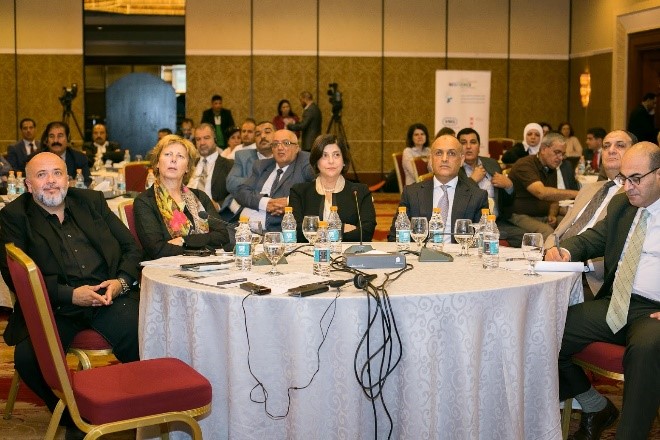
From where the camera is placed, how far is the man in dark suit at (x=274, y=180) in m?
6.71

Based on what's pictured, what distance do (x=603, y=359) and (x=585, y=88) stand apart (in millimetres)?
13636

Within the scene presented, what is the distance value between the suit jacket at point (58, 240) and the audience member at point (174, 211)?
0.71ft

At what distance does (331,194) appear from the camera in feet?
18.4

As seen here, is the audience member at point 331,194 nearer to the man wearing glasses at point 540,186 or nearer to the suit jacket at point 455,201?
the suit jacket at point 455,201

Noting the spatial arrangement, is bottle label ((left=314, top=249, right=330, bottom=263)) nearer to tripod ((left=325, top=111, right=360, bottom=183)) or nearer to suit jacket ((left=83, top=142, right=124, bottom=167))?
suit jacket ((left=83, top=142, right=124, bottom=167))

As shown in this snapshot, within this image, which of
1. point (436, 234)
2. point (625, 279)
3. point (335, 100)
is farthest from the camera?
point (335, 100)

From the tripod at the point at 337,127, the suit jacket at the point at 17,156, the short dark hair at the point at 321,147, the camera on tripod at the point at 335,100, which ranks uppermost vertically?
the camera on tripod at the point at 335,100

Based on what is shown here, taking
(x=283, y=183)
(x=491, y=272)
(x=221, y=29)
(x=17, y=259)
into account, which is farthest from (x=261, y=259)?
(x=221, y=29)

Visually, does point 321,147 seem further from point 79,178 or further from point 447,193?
point 79,178

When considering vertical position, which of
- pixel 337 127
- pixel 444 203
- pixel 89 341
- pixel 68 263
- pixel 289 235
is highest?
pixel 337 127

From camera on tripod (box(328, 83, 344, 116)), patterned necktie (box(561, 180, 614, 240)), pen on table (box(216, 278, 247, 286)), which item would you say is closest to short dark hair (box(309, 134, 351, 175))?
patterned necktie (box(561, 180, 614, 240))

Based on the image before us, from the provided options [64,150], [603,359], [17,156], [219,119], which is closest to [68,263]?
[603,359]

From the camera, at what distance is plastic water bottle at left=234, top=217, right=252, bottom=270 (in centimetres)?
389

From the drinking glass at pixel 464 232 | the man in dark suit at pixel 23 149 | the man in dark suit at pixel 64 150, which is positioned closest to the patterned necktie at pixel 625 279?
the drinking glass at pixel 464 232
